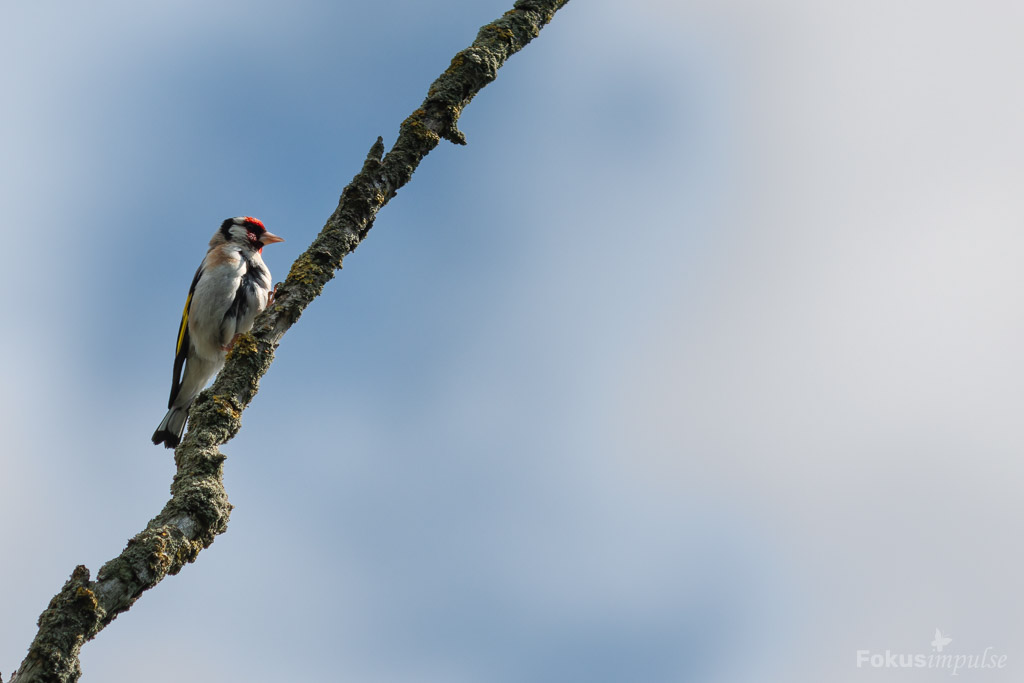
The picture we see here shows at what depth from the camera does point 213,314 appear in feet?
27.0

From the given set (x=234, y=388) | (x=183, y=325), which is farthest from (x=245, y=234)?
(x=234, y=388)

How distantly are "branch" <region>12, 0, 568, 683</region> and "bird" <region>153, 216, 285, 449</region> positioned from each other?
163 inches

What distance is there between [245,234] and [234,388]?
5948 mm

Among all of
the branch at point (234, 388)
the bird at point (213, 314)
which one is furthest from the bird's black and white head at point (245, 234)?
the branch at point (234, 388)

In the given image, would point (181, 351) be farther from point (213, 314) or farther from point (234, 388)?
point (234, 388)

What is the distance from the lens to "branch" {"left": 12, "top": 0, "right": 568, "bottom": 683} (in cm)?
279

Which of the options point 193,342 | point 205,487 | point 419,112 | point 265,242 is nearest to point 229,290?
point 193,342

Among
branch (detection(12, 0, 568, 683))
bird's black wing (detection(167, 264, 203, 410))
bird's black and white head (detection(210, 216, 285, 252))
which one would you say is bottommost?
branch (detection(12, 0, 568, 683))

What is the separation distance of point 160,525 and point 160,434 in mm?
5490

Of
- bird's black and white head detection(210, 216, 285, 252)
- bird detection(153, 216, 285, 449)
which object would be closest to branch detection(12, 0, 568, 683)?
bird detection(153, 216, 285, 449)

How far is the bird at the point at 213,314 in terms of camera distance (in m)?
8.23

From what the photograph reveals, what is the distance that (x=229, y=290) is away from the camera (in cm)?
827

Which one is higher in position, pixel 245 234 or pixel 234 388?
pixel 245 234

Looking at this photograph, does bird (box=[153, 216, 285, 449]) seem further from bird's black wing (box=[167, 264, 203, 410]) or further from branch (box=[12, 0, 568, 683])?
branch (box=[12, 0, 568, 683])
